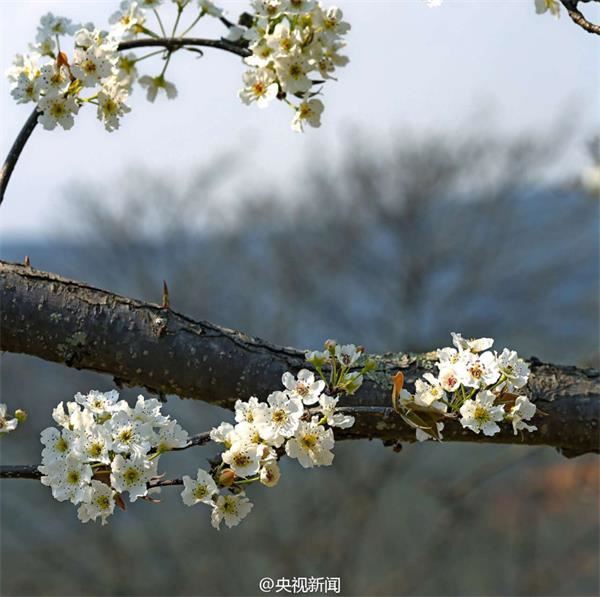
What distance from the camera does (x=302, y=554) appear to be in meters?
5.77

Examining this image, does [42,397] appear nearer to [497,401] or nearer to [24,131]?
[24,131]

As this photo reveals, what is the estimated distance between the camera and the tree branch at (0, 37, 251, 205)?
1072 mm

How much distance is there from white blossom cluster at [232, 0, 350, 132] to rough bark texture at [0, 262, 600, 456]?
356 mm

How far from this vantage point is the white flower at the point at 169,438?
83 cm

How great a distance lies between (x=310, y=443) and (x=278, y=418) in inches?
1.6

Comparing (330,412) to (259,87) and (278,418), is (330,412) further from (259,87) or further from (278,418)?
(259,87)

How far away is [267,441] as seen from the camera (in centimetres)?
81

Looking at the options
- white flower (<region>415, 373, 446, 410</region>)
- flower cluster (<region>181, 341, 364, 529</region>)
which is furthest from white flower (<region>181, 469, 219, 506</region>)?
white flower (<region>415, 373, 446, 410</region>)

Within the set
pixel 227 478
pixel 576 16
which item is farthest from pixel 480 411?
pixel 576 16

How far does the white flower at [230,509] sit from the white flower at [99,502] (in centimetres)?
10

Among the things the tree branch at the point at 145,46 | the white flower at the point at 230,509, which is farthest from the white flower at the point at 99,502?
the tree branch at the point at 145,46

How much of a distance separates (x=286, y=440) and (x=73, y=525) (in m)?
5.59

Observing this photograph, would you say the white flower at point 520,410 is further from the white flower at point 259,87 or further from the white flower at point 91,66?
the white flower at point 91,66

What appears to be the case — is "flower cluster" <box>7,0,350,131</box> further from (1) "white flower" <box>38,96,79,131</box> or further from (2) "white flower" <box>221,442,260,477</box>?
(2) "white flower" <box>221,442,260,477</box>
